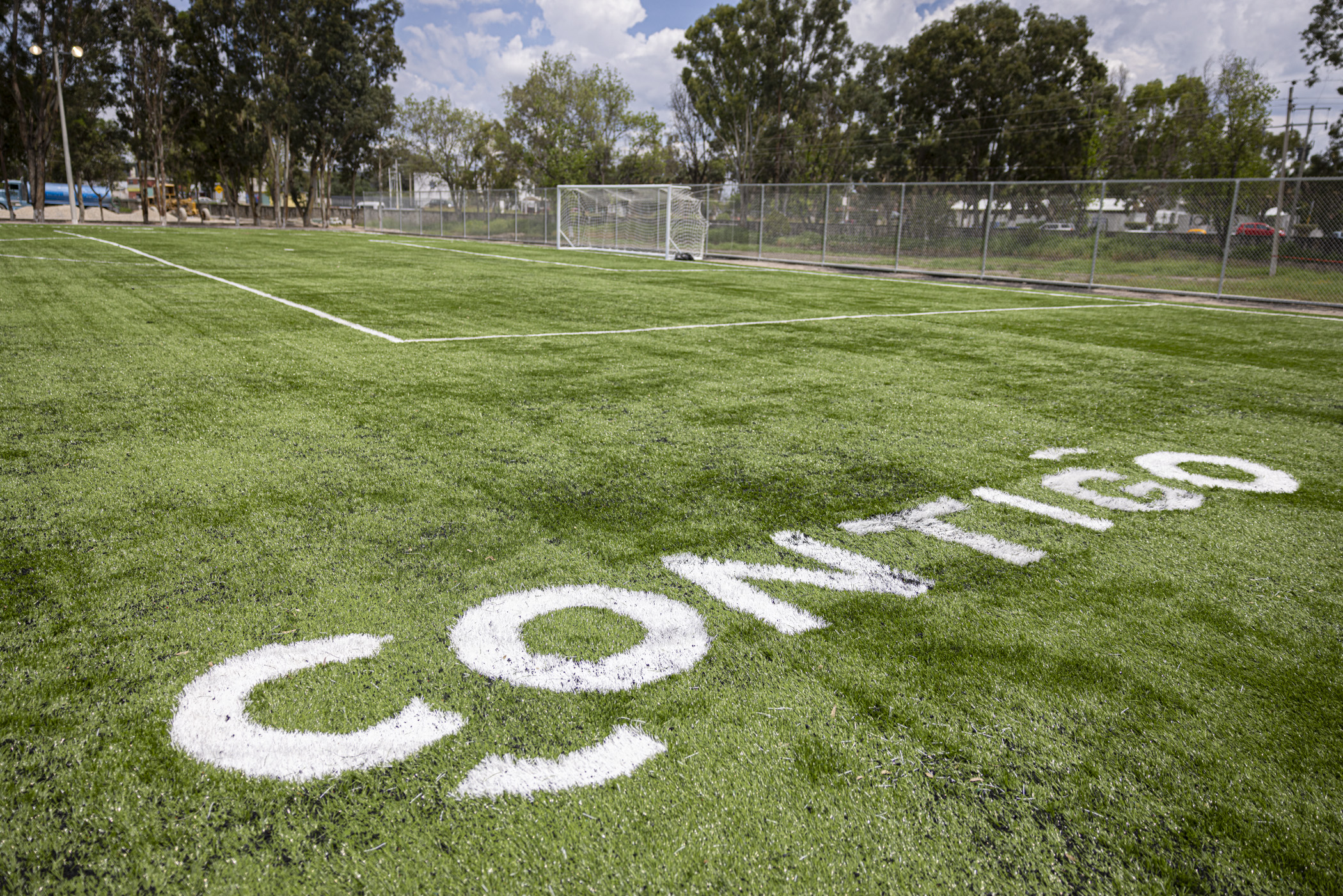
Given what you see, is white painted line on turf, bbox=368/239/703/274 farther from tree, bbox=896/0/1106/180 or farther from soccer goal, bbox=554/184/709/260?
tree, bbox=896/0/1106/180

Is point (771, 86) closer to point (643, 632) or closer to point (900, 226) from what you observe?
point (900, 226)

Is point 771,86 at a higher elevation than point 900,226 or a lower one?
higher

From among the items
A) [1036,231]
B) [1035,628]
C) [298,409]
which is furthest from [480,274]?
[1035,628]

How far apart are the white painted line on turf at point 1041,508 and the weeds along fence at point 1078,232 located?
14.1m

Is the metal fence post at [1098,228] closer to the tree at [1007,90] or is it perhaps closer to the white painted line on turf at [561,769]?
the white painted line on turf at [561,769]

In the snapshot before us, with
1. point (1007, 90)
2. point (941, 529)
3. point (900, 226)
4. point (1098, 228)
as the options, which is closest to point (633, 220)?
point (900, 226)

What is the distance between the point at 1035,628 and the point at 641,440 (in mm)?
2199

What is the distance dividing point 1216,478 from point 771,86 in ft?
147

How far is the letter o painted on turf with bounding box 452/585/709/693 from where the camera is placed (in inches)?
73.0

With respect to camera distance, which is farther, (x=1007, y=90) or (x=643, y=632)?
(x=1007, y=90)

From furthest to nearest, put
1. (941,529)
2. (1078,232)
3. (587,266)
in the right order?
(587,266), (1078,232), (941,529)

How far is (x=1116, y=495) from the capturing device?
335 centimetres

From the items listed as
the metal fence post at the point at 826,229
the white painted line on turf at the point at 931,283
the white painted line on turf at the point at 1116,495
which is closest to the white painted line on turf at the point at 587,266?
the white painted line on turf at the point at 931,283

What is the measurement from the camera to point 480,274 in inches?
559
